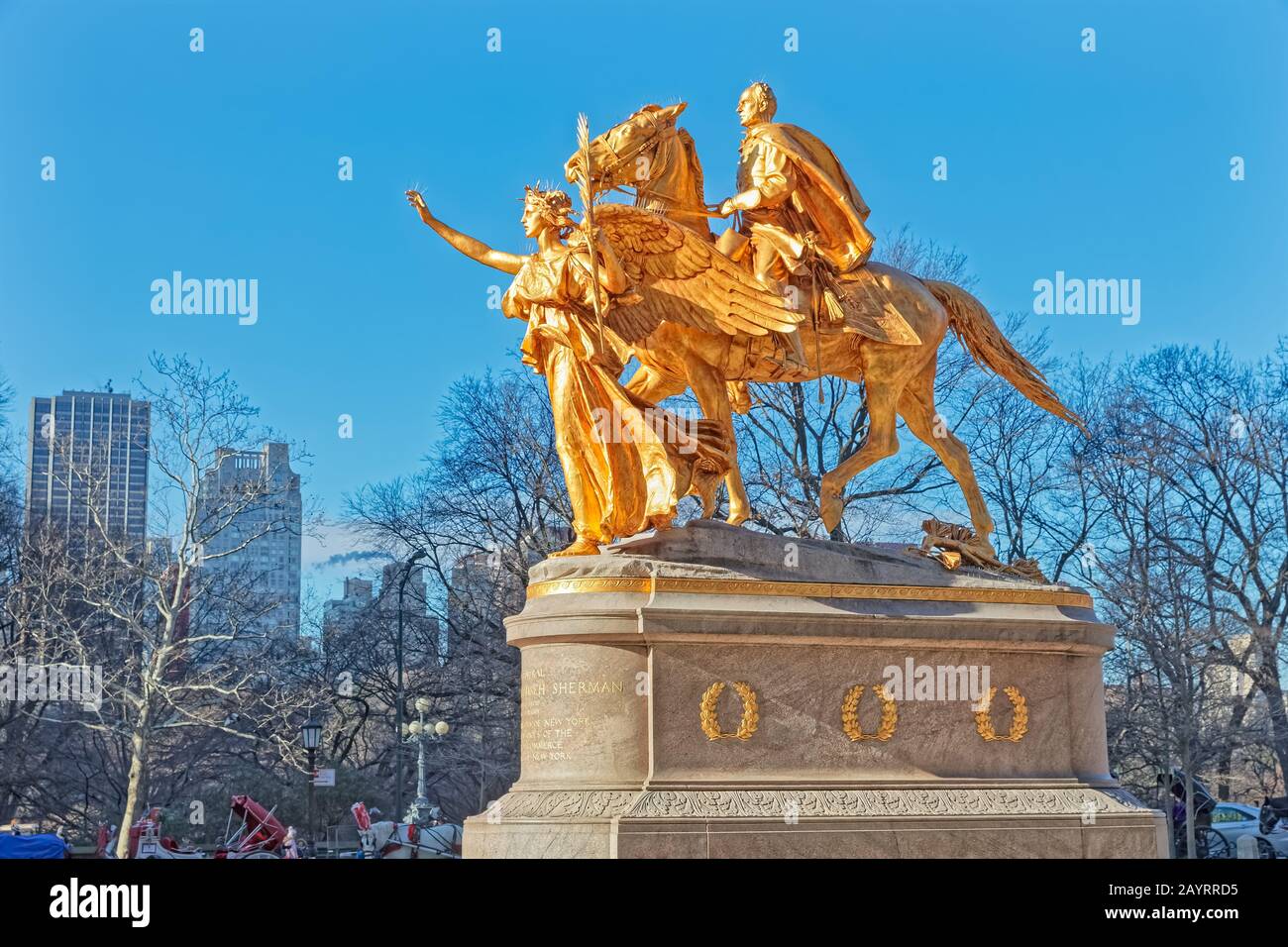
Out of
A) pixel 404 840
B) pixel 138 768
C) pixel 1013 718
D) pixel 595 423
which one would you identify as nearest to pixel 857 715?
pixel 1013 718

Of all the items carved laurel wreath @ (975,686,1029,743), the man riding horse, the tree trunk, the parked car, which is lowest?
the parked car

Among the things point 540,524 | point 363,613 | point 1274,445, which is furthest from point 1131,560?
point 363,613

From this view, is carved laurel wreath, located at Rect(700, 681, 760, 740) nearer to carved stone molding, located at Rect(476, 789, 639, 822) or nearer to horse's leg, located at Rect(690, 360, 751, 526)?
carved stone molding, located at Rect(476, 789, 639, 822)

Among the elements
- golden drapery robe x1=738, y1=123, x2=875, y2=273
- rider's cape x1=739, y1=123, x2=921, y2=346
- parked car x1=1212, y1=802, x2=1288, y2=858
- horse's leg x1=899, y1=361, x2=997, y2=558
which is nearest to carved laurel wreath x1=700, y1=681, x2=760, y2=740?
horse's leg x1=899, y1=361, x2=997, y2=558

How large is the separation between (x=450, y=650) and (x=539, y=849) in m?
26.3

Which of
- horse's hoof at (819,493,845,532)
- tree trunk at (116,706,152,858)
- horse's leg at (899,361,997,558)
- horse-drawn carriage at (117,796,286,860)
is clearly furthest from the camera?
tree trunk at (116,706,152,858)

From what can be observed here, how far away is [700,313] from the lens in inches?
583

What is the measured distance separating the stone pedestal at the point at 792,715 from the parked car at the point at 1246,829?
13578 millimetres

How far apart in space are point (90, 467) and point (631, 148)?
19.8 meters

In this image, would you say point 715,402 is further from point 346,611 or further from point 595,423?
point 346,611

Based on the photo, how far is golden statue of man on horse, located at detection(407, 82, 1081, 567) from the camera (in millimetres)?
14273

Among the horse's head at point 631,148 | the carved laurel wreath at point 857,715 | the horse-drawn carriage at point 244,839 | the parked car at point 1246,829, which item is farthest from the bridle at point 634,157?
the parked car at point 1246,829

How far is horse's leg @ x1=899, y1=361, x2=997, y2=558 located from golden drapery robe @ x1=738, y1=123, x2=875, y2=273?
4.42ft

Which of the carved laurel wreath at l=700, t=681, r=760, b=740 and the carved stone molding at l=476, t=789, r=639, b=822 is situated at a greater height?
the carved laurel wreath at l=700, t=681, r=760, b=740
